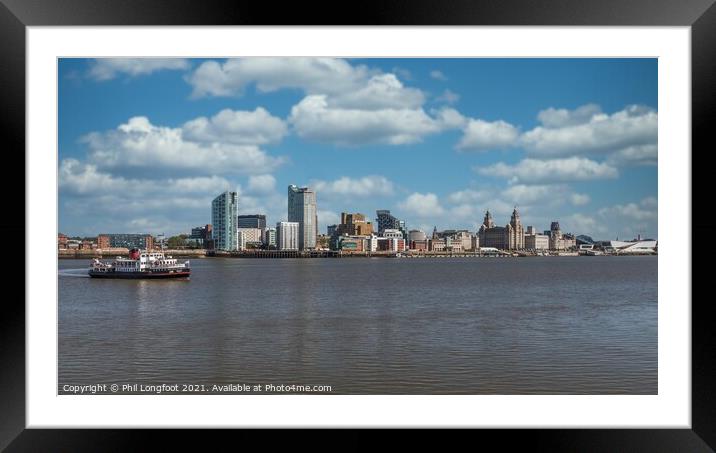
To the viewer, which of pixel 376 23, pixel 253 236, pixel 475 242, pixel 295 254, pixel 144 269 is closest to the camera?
pixel 376 23

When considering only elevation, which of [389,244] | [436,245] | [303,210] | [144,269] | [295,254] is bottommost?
[295,254]

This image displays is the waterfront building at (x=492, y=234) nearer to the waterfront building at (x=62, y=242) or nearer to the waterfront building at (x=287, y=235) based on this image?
the waterfront building at (x=287, y=235)

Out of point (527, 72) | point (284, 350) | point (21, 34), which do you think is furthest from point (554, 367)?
point (527, 72)

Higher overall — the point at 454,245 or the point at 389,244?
the point at 389,244

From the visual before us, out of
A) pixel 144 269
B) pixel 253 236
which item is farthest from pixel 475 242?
pixel 144 269

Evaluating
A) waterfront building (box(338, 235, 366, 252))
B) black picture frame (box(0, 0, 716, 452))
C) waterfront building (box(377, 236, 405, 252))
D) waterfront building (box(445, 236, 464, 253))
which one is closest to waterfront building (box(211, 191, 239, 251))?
waterfront building (box(338, 235, 366, 252))

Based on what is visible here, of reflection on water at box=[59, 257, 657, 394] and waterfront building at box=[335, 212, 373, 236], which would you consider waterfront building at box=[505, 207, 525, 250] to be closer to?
waterfront building at box=[335, 212, 373, 236]

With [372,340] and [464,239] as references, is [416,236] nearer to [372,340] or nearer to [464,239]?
[464,239]
